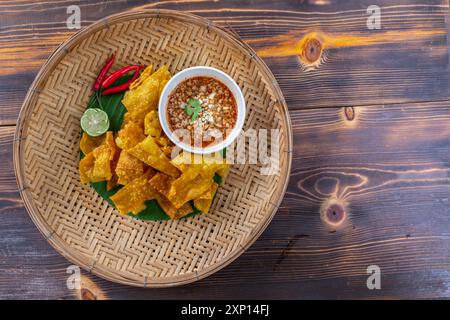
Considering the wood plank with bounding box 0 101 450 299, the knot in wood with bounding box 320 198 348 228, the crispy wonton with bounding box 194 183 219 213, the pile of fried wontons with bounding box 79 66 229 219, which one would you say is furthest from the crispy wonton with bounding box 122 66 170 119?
the knot in wood with bounding box 320 198 348 228

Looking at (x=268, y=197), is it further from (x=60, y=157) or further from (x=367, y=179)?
(x=60, y=157)

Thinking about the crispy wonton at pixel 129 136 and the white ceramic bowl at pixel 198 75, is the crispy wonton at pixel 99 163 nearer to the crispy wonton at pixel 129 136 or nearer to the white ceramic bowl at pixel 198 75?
the crispy wonton at pixel 129 136

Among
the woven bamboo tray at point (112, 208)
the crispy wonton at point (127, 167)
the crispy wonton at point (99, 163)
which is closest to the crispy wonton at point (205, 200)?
the woven bamboo tray at point (112, 208)

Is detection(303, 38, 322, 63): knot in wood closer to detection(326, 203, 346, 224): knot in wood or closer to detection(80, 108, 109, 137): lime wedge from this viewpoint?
detection(326, 203, 346, 224): knot in wood

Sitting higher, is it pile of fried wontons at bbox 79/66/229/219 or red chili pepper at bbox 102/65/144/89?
→ red chili pepper at bbox 102/65/144/89

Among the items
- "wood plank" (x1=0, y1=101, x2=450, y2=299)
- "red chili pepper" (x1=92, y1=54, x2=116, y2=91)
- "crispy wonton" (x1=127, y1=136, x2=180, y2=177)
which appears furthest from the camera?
"wood plank" (x1=0, y1=101, x2=450, y2=299)

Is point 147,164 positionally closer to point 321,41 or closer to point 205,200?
point 205,200
